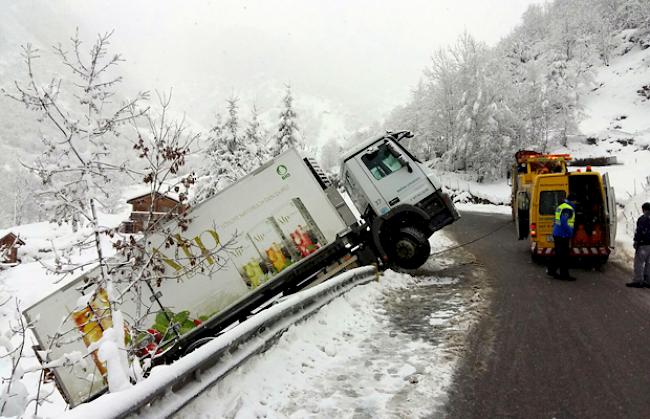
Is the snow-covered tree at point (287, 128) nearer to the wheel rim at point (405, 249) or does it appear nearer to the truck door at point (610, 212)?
the wheel rim at point (405, 249)

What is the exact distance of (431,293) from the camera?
8875 mm

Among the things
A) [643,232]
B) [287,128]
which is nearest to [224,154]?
[287,128]

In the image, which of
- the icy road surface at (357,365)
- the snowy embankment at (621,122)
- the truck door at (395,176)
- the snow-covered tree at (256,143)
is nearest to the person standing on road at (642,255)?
the icy road surface at (357,365)

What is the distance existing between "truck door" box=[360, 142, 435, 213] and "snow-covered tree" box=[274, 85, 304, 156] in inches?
840

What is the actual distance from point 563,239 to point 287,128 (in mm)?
25389

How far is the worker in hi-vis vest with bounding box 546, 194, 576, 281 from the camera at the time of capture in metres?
9.22

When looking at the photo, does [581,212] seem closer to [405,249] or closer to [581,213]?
[581,213]

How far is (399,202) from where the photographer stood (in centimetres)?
1078

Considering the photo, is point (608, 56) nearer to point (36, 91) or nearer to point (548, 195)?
point (548, 195)

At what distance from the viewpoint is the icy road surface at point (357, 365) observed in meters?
3.95

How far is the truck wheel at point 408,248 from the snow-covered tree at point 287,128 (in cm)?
2220

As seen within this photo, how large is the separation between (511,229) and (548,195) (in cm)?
888

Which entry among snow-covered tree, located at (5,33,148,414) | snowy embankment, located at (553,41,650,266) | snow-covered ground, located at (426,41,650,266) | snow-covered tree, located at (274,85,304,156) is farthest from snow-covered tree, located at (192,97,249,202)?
snow-covered tree, located at (5,33,148,414)

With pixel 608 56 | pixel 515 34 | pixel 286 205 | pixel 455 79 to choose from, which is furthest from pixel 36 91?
pixel 515 34
